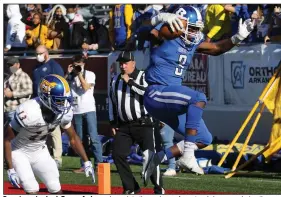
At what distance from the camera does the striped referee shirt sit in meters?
11.6

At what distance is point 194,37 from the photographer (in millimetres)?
9648

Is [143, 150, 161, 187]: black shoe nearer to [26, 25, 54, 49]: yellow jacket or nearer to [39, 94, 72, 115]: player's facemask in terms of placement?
[39, 94, 72, 115]: player's facemask

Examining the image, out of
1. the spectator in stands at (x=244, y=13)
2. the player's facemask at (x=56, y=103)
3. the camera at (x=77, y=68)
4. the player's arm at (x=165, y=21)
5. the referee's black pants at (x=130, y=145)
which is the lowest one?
the referee's black pants at (x=130, y=145)

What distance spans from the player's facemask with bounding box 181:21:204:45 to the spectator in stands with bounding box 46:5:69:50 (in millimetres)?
8444

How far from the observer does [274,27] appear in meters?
14.7

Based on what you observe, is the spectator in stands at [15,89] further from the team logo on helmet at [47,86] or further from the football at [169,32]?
the football at [169,32]

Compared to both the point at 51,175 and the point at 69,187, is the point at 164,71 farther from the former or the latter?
the point at 69,187

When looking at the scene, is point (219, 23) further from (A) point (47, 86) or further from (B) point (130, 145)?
(A) point (47, 86)

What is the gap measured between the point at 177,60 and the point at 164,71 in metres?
0.18

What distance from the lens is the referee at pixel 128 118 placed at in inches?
442

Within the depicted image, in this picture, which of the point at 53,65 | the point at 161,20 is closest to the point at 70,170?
the point at 53,65

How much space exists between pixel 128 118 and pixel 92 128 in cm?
335

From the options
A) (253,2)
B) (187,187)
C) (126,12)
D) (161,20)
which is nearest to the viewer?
(161,20)

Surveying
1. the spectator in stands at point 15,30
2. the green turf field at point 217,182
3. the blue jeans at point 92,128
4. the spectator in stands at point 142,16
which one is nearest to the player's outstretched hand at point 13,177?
the green turf field at point 217,182
